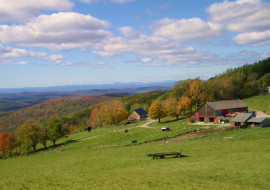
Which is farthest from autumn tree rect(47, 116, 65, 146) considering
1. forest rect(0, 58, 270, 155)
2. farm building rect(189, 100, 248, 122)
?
farm building rect(189, 100, 248, 122)

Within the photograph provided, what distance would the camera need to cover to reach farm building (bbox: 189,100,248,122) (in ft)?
240

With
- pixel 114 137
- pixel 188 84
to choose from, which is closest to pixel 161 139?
pixel 114 137

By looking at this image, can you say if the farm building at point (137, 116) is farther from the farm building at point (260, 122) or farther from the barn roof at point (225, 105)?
the farm building at point (260, 122)

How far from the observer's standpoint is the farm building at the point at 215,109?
73.2 metres

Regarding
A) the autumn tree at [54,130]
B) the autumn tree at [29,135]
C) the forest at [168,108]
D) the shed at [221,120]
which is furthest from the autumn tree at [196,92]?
the autumn tree at [29,135]

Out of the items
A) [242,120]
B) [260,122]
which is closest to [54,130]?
[242,120]

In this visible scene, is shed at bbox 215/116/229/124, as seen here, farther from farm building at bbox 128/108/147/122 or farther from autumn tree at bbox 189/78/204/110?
farm building at bbox 128/108/147/122

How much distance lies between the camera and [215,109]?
72.7 metres

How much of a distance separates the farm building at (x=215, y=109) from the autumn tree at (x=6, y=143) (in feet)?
180

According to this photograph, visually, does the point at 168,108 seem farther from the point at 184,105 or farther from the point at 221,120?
the point at 221,120

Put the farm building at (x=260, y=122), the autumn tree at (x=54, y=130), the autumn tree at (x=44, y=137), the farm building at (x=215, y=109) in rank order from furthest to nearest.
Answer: the farm building at (x=215, y=109) → the autumn tree at (x=54, y=130) → the autumn tree at (x=44, y=137) → the farm building at (x=260, y=122)

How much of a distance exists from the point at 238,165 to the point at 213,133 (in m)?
27.7

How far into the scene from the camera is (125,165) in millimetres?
31438

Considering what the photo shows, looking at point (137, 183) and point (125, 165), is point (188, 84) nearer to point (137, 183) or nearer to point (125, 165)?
point (125, 165)
